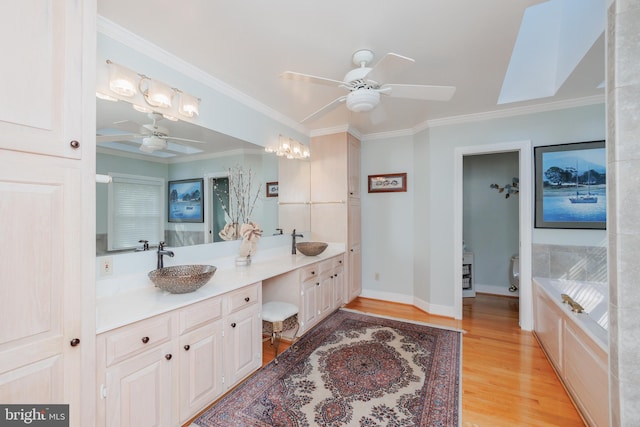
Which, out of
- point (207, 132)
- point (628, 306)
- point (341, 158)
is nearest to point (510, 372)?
point (628, 306)

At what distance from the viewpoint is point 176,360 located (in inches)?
63.1

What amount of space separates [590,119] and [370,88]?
2.71 metres

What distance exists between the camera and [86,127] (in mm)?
1167

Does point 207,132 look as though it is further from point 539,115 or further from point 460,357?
point 539,115

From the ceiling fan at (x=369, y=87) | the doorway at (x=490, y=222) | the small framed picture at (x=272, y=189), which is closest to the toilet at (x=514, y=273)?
the doorway at (x=490, y=222)

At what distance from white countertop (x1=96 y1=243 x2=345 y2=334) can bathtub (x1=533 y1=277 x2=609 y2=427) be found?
7.18ft

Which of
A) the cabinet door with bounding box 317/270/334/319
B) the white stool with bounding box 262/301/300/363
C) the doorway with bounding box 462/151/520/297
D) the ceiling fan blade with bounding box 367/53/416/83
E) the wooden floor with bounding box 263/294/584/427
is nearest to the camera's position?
the ceiling fan blade with bounding box 367/53/416/83

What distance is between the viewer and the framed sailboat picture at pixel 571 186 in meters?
2.87

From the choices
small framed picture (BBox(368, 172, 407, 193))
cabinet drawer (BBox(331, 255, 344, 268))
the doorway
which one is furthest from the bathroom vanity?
the doorway

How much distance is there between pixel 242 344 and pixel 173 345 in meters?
0.60

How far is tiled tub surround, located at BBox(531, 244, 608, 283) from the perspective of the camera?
2879mm

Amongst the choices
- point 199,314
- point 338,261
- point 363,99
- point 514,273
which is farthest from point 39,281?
point 514,273

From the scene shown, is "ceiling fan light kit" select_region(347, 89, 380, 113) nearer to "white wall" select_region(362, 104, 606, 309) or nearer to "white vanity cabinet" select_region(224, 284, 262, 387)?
"white vanity cabinet" select_region(224, 284, 262, 387)

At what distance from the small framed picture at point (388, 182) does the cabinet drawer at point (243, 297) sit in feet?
8.52
